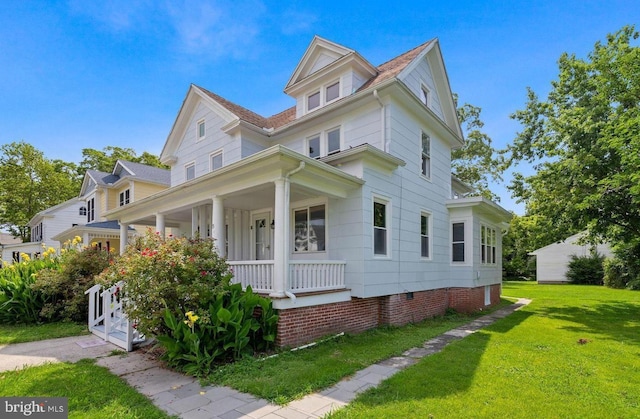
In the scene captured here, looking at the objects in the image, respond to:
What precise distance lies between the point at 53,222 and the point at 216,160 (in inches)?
916

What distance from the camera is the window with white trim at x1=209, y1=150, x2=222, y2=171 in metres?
12.9

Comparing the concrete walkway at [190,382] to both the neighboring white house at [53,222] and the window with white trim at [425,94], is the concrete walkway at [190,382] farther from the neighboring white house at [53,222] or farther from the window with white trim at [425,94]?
the neighboring white house at [53,222]

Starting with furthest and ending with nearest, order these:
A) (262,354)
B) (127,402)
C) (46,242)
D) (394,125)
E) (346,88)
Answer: (46,242)
(346,88)
(394,125)
(262,354)
(127,402)

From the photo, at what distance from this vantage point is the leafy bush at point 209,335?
5453 mm

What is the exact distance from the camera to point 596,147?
11805mm

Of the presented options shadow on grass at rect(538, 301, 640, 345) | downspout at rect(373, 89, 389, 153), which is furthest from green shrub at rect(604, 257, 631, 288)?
downspout at rect(373, 89, 389, 153)

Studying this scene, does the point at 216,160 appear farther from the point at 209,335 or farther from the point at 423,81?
the point at 209,335

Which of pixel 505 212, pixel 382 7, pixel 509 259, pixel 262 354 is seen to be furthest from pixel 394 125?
pixel 509 259

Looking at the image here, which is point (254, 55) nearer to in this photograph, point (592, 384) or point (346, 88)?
point (346, 88)

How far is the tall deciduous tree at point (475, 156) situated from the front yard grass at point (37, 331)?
2654cm

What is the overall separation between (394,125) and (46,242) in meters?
30.3

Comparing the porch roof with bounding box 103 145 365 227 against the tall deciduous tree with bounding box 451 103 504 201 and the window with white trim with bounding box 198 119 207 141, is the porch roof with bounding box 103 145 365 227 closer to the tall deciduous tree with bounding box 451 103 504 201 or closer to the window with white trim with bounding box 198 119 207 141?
the window with white trim with bounding box 198 119 207 141

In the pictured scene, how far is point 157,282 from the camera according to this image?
569cm

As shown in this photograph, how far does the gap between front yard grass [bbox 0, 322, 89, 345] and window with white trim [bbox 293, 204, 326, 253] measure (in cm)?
577
